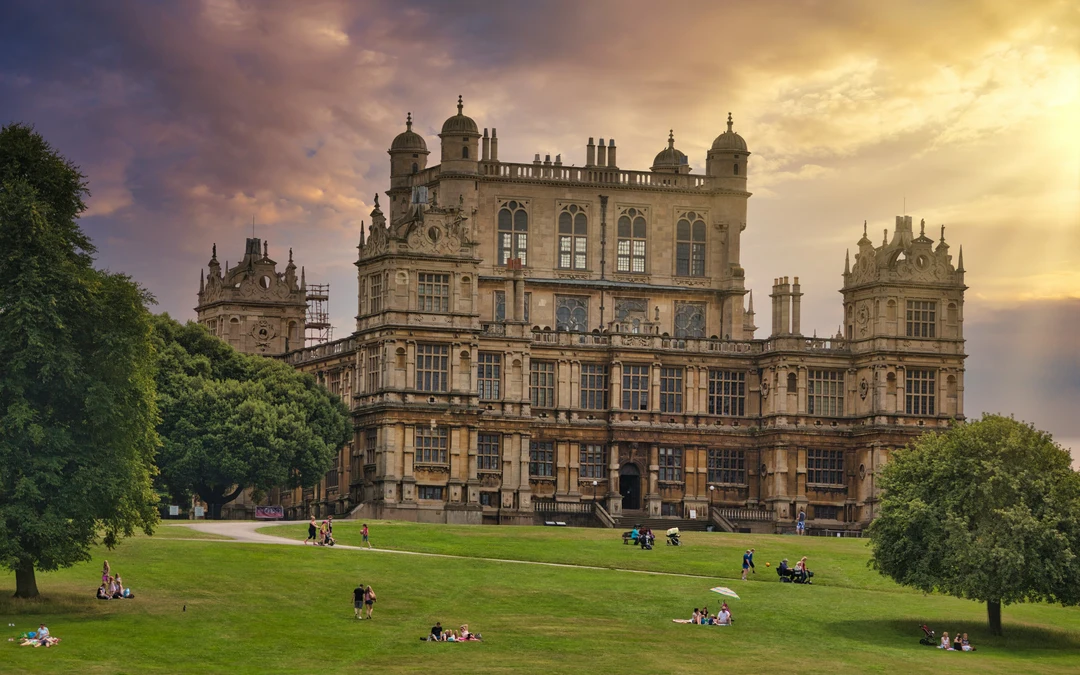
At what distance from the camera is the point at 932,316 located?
13000cm

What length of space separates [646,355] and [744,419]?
7.99 meters

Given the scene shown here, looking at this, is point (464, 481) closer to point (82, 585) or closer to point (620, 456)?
point (620, 456)

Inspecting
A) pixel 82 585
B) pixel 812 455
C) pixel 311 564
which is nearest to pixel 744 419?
pixel 812 455

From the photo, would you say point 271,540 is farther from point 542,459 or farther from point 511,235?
point 511,235

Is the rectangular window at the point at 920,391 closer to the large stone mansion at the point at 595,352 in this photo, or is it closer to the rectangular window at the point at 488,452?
the large stone mansion at the point at 595,352

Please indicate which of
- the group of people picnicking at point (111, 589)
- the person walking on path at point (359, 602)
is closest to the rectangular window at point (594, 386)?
the person walking on path at point (359, 602)

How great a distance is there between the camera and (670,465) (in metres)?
130

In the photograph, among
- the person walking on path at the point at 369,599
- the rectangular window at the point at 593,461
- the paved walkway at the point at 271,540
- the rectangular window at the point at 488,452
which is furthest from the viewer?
the rectangular window at the point at 593,461

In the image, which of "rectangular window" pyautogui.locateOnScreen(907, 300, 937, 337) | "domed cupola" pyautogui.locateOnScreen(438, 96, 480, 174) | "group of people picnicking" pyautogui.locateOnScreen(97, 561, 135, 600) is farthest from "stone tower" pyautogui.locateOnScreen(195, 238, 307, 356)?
"group of people picnicking" pyautogui.locateOnScreen(97, 561, 135, 600)

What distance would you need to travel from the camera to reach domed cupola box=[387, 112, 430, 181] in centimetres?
13750

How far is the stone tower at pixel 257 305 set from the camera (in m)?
137

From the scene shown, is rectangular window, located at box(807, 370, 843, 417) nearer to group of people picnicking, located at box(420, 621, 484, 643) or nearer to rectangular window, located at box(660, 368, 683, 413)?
rectangular window, located at box(660, 368, 683, 413)

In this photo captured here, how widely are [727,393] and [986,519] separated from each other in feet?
167

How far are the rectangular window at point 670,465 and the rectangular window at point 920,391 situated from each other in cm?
1492
